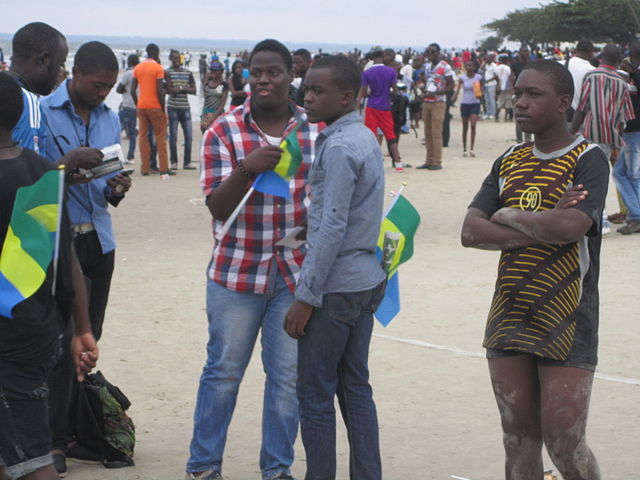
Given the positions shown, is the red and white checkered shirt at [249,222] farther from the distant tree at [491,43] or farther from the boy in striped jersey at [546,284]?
the distant tree at [491,43]

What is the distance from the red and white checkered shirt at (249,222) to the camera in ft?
14.5

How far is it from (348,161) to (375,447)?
125cm

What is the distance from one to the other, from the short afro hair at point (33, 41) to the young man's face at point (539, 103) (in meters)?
2.42

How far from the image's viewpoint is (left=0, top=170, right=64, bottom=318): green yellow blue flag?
328 centimetres

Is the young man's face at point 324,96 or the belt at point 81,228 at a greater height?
the young man's face at point 324,96

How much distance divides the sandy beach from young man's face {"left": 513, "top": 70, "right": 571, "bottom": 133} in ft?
6.12

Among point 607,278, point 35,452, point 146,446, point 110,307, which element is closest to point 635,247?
point 607,278

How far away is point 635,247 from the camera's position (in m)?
9.98

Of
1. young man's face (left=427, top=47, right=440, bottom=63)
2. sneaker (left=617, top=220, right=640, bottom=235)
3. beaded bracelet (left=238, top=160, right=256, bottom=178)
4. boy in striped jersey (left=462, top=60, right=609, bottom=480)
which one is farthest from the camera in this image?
young man's face (left=427, top=47, right=440, bottom=63)

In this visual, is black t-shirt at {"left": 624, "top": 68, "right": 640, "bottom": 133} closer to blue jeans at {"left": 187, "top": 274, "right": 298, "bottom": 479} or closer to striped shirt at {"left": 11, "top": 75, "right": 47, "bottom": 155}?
blue jeans at {"left": 187, "top": 274, "right": 298, "bottom": 479}

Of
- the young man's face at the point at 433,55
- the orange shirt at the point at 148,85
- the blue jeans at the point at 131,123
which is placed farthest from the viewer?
the young man's face at the point at 433,55

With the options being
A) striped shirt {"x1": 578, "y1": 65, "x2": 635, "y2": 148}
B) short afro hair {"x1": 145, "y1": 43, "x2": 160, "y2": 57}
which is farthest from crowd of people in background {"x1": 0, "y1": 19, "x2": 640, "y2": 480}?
short afro hair {"x1": 145, "y1": 43, "x2": 160, "y2": 57}

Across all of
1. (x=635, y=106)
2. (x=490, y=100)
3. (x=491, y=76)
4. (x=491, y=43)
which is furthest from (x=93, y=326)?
(x=491, y=43)

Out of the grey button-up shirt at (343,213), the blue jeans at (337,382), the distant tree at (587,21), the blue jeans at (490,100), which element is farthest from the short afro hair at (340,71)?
the distant tree at (587,21)
